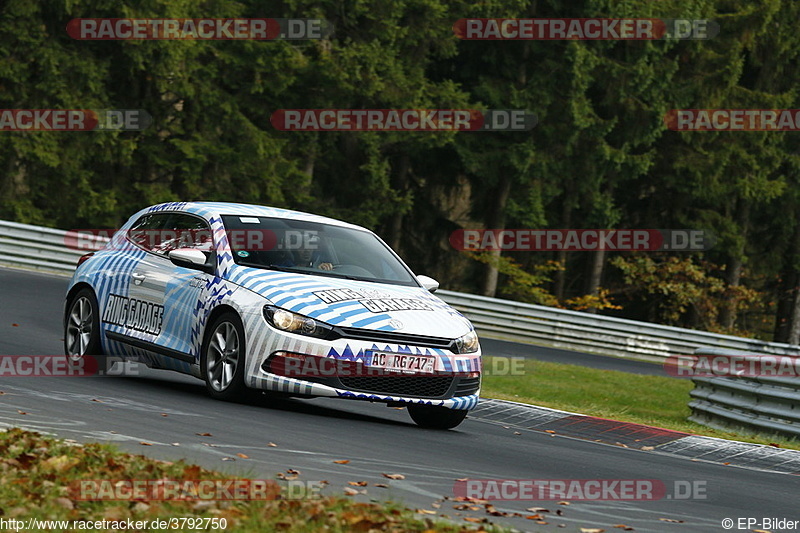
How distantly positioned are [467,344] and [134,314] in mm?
3110

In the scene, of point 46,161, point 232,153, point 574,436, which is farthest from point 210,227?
point 232,153

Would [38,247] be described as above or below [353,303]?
above

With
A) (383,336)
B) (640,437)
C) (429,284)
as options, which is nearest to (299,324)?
(383,336)

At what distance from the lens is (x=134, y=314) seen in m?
11.6

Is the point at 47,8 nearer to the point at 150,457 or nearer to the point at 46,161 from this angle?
the point at 46,161

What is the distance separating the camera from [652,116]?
3850 centimetres

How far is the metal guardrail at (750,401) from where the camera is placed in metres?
13.5

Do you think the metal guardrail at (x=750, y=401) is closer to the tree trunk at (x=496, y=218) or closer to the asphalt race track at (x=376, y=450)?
the asphalt race track at (x=376, y=450)

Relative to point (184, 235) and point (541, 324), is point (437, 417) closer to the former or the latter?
point (184, 235)

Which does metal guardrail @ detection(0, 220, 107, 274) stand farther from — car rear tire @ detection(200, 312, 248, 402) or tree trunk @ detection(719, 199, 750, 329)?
tree trunk @ detection(719, 199, 750, 329)

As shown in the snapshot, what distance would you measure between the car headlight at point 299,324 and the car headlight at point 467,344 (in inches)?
47.2

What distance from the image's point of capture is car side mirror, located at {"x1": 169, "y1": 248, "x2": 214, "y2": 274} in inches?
429

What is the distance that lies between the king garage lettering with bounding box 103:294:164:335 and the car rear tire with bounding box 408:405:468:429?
240 centimetres

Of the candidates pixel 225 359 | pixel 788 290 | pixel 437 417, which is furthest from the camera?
pixel 788 290
